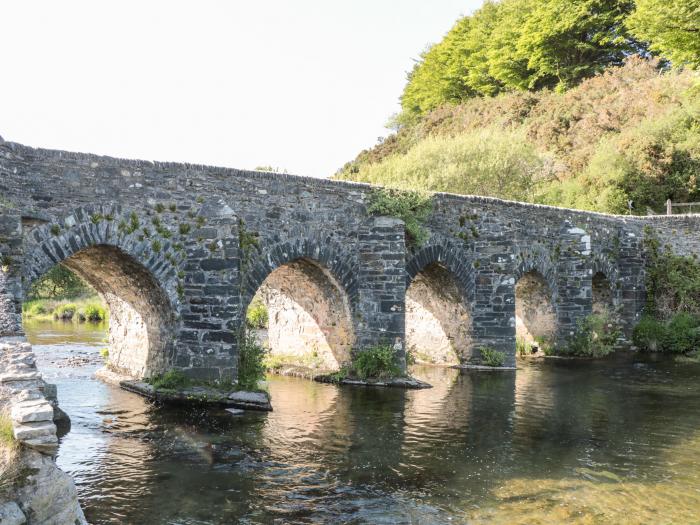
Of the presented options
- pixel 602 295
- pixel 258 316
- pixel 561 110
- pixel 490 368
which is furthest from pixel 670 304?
pixel 561 110

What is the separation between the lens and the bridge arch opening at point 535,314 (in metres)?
20.4

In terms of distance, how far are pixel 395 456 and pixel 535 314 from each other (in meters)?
12.7

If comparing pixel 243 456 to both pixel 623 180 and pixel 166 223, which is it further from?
pixel 623 180

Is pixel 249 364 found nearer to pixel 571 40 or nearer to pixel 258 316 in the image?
pixel 258 316

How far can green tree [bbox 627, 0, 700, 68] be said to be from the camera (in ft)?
69.0

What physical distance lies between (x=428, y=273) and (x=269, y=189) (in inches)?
230

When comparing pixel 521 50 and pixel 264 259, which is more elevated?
pixel 521 50

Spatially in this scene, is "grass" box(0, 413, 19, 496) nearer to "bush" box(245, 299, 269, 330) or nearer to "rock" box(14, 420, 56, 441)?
"rock" box(14, 420, 56, 441)

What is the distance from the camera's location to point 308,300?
16000 mm

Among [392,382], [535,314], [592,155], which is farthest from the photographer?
[592,155]

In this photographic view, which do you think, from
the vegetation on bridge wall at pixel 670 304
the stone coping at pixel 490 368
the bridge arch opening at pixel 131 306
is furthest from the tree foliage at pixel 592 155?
the bridge arch opening at pixel 131 306

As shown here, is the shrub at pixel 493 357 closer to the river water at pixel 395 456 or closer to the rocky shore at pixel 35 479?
the river water at pixel 395 456

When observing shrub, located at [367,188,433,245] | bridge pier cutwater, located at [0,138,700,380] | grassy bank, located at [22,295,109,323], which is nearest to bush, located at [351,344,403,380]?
bridge pier cutwater, located at [0,138,700,380]

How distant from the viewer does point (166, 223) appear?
39.9ft
